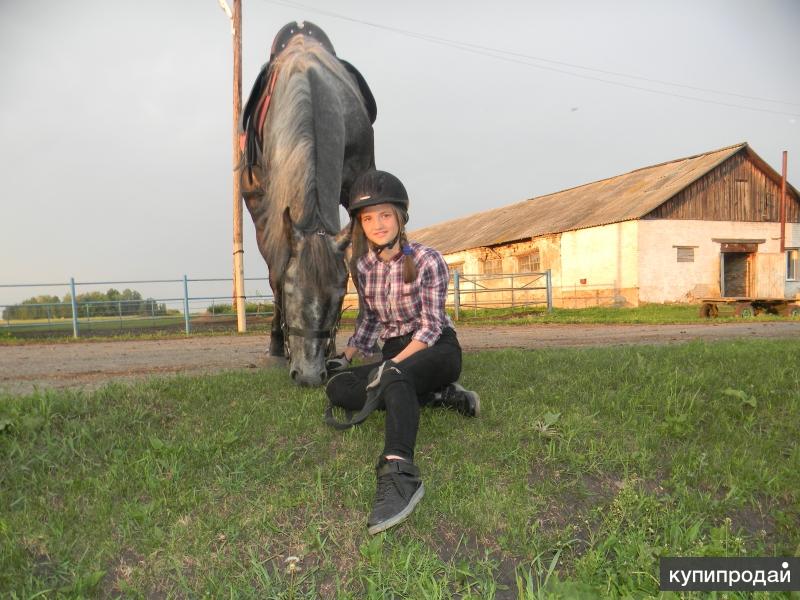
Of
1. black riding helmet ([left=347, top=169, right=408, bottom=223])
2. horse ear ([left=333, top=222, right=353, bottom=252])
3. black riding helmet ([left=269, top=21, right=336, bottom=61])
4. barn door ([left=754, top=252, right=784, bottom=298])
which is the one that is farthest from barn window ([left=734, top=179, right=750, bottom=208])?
black riding helmet ([left=347, top=169, right=408, bottom=223])

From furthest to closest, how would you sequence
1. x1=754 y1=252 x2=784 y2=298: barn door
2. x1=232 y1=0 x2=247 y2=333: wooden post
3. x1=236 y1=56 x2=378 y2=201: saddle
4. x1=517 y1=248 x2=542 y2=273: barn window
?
x1=517 y1=248 x2=542 y2=273: barn window → x1=754 y1=252 x2=784 y2=298: barn door → x1=232 y1=0 x2=247 y2=333: wooden post → x1=236 y1=56 x2=378 y2=201: saddle

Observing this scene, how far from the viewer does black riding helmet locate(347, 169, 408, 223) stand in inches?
133

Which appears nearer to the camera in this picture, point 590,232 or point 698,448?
point 698,448

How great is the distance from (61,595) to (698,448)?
3.22 m

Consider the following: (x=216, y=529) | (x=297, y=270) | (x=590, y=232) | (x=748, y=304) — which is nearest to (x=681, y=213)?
(x=590, y=232)

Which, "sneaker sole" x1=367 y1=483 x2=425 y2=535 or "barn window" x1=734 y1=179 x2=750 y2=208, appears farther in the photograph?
"barn window" x1=734 y1=179 x2=750 y2=208

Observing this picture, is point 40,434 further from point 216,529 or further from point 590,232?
point 590,232

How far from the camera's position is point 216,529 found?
2.41m

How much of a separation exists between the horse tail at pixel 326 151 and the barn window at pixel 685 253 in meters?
19.7

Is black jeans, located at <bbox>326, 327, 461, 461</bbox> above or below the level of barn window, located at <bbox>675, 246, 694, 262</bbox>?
below

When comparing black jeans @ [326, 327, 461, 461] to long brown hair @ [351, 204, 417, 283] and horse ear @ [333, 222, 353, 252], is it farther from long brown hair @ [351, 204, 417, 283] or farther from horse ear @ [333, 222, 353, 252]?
horse ear @ [333, 222, 353, 252]

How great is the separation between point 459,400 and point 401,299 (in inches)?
29.5

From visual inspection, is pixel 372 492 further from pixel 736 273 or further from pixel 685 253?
pixel 736 273

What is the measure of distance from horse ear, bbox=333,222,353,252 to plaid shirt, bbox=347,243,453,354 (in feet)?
1.04
